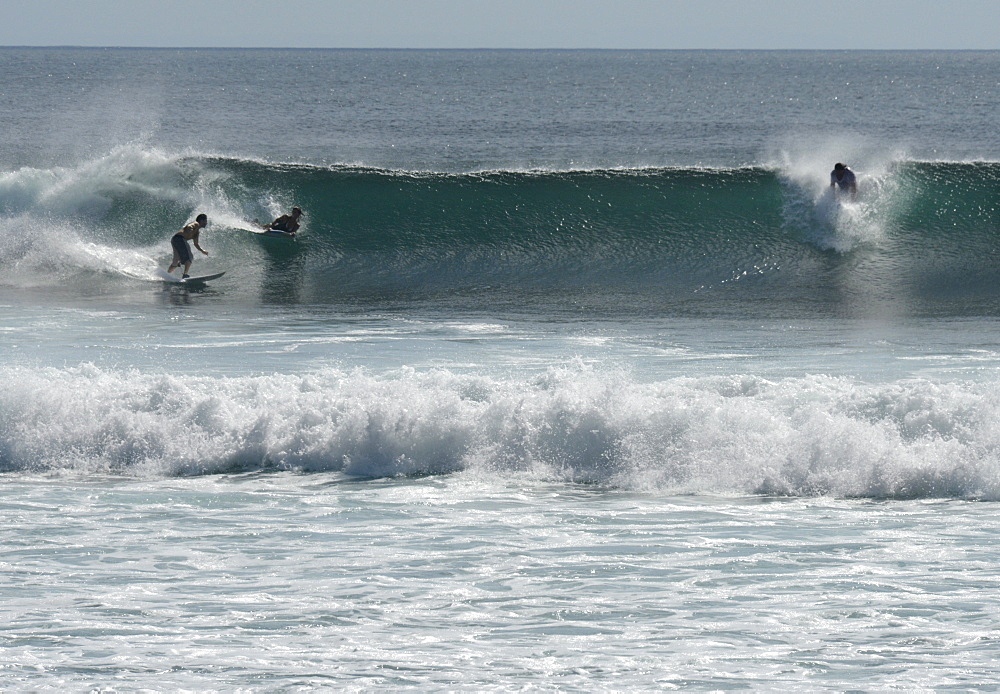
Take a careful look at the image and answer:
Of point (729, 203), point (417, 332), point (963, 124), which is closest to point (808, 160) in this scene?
point (729, 203)

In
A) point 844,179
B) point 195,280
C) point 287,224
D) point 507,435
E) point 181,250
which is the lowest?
point 507,435

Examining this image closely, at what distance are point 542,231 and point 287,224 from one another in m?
4.14

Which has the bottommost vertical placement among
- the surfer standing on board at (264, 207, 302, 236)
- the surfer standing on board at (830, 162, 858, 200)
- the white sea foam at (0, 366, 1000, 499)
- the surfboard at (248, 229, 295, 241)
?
the white sea foam at (0, 366, 1000, 499)

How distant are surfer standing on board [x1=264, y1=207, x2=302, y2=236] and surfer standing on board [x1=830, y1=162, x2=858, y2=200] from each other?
8.67 meters

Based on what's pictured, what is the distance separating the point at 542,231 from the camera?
19125mm

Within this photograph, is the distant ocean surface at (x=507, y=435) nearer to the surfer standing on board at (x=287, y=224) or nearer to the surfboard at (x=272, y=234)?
the surfboard at (x=272, y=234)

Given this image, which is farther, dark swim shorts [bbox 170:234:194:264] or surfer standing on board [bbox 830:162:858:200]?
surfer standing on board [bbox 830:162:858:200]

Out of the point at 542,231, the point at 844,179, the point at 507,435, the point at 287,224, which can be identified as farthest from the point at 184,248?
the point at 844,179

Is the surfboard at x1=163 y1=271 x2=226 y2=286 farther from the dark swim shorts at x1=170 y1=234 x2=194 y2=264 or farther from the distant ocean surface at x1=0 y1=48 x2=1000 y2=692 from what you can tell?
the dark swim shorts at x1=170 y1=234 x2=194 y2=264

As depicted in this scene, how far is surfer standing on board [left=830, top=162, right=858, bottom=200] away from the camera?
18.9m

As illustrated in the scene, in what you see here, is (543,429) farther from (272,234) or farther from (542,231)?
(272,234)

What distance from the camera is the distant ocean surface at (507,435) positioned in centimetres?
543

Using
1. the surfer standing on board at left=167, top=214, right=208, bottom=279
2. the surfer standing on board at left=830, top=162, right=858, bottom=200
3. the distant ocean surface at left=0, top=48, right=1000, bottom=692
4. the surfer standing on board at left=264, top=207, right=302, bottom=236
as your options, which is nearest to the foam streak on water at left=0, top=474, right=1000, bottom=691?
the distant ocean surface at left=0, top=48, right=1000, bottom=692

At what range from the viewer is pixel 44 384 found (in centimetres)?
955
